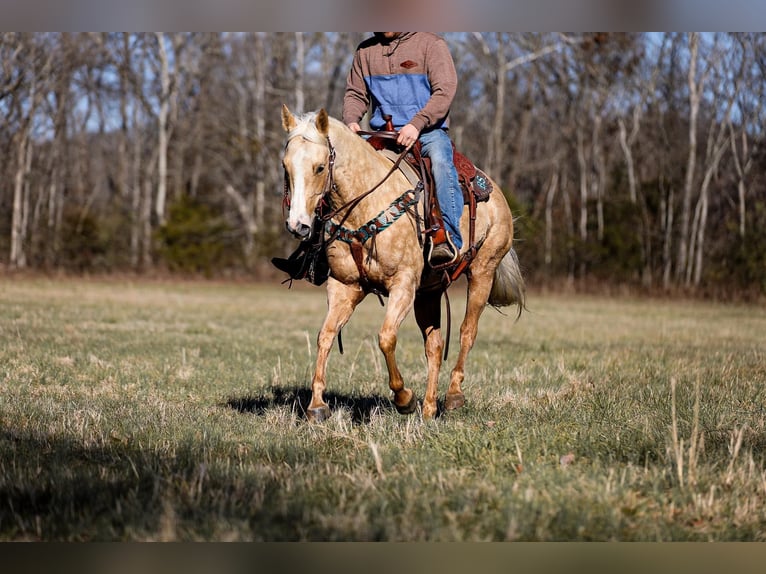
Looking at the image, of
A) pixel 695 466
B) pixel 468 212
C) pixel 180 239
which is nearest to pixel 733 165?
pixel 180 239

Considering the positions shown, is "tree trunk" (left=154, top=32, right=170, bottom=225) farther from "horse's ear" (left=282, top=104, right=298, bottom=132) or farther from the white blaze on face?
the white blaze on face

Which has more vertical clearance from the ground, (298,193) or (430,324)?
(298,193)

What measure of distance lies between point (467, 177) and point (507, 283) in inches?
63.7

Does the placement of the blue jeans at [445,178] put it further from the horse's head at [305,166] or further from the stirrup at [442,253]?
the horse's head at [305,166]

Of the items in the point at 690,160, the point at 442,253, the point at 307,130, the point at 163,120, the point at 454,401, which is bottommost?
the point at 454,401

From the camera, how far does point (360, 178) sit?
248 inches

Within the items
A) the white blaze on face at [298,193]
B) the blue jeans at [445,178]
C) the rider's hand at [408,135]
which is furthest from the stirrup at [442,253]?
the white blaze on face at [298,193]

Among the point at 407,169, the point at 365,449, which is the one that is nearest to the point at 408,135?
the point at 407,169

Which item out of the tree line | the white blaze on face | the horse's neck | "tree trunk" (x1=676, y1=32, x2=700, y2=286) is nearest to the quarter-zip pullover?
the horse's neck

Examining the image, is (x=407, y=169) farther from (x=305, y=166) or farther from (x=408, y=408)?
(x=408, y=408)

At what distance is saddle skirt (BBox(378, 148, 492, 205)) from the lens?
695 cm

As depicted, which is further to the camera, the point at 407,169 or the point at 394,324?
the point at 407,169

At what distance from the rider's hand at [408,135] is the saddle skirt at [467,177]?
293mm

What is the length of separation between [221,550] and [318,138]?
10.1 ft
